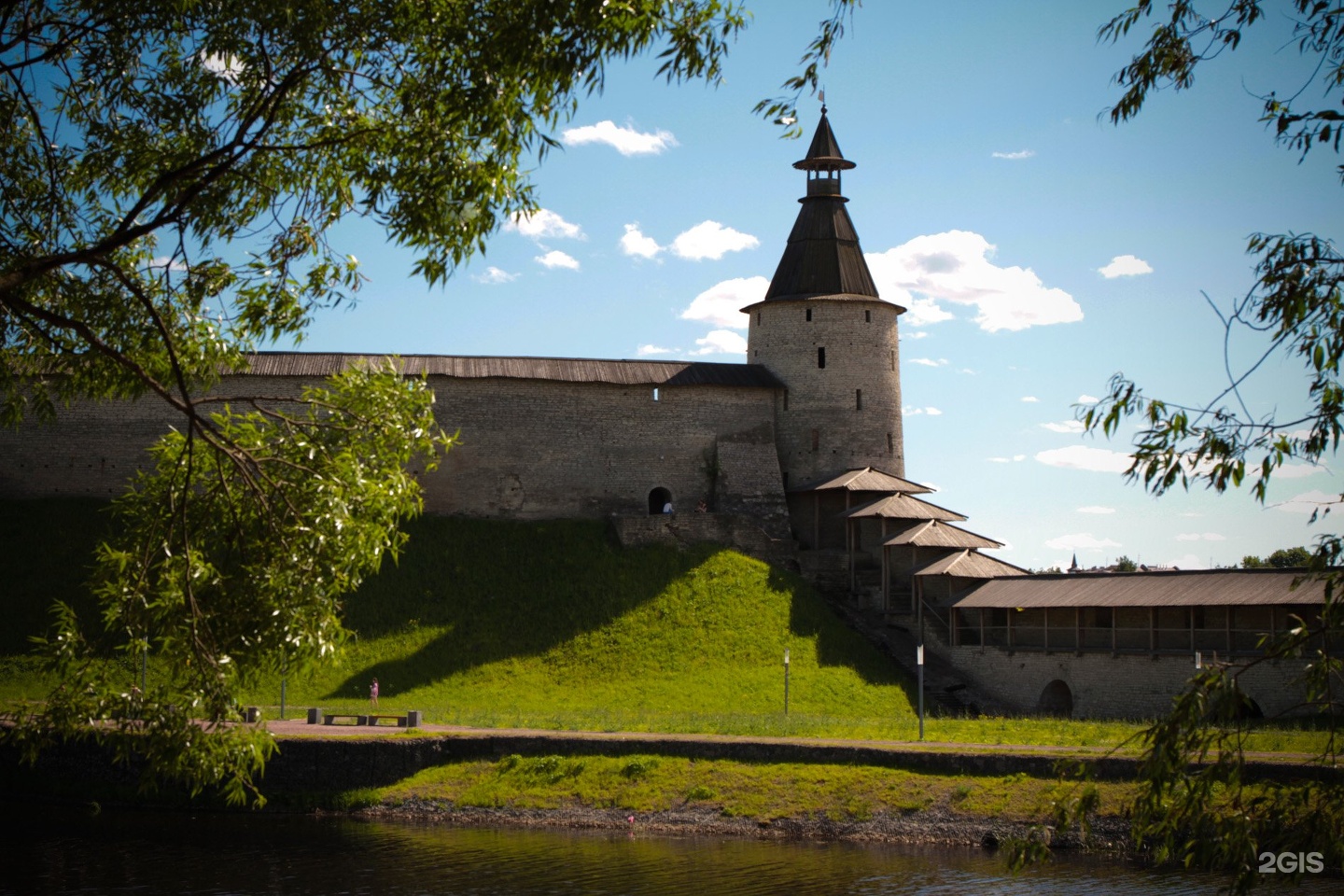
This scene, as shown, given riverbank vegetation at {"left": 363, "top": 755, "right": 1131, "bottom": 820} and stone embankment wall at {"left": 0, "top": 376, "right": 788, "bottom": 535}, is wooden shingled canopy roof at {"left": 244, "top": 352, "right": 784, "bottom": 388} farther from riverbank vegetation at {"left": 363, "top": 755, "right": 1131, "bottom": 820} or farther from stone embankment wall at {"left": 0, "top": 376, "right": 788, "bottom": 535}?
riverbank vegetation at {"left": 363, "top": 755, "right": 1131, "bottom": 820}

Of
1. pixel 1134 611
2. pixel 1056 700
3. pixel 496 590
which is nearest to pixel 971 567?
pixel 1056 700

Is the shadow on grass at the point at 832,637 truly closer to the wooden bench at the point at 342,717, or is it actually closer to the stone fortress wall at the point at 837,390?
the stone fortress wall at the point at 837,390

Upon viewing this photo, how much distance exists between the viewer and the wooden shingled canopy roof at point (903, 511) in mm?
33469

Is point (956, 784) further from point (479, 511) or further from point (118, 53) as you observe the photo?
point (479, 511)

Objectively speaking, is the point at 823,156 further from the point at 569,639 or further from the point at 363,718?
the point at 363,718

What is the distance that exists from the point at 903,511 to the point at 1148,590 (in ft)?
27.3

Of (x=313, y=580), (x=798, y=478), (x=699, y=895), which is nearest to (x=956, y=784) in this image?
(x=699, y=895)

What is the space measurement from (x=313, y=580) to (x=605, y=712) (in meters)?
18.2

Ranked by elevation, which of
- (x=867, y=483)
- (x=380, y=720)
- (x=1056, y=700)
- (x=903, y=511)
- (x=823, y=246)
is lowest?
(x=380, y=720)

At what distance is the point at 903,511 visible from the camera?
3366 centimetres

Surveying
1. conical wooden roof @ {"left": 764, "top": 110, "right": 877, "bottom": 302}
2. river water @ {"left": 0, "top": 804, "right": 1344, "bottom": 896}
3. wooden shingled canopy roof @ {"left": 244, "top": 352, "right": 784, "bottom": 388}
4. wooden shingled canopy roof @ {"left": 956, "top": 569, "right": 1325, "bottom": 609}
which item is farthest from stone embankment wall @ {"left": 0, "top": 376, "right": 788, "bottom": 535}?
river water @ {"left": 0, "top": 804, "right": 1344, "bottom": 896}

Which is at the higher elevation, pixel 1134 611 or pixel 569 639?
pixel 1134 611

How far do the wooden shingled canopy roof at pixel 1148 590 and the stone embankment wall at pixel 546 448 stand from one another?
31.2ft

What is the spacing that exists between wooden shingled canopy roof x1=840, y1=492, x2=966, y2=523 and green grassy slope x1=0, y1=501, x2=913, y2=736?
8.83ft
